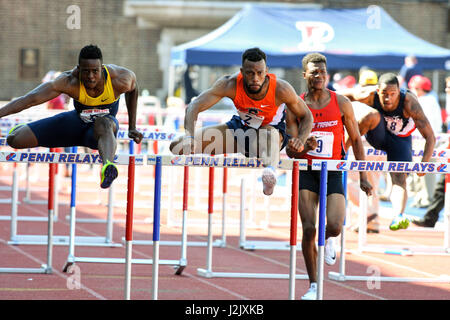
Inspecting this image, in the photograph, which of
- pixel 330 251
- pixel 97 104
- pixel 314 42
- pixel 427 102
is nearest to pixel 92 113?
pixel 97 104

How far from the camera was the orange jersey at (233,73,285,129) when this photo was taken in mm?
6848

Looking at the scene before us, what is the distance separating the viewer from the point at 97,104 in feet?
23.5

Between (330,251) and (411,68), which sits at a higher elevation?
(411,68)

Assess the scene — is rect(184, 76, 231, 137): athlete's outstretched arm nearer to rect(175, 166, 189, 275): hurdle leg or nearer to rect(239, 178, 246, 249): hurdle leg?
rect(175, 166, 189, 275): hurdle leg

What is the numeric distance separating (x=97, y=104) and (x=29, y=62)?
19.9 meters

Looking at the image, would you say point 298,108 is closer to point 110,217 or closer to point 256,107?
point 256,107

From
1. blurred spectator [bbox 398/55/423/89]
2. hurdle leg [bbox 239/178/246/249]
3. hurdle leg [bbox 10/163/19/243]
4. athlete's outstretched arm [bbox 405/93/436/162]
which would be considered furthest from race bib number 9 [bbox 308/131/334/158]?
blurred spectator [bbox 398/55/423/89]

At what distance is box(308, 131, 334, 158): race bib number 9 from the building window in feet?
66.2

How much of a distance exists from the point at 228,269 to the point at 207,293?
51.7 inches

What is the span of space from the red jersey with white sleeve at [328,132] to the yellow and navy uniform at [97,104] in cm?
164

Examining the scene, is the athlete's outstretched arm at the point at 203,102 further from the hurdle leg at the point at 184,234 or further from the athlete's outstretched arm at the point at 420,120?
the athlete's outstretched arm at the point at 420,120

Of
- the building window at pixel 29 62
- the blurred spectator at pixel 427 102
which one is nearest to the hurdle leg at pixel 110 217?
the blurred spectator at pixel 427 102

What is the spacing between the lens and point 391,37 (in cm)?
1823

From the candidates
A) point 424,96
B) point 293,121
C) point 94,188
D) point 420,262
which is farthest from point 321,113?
point 94,188
